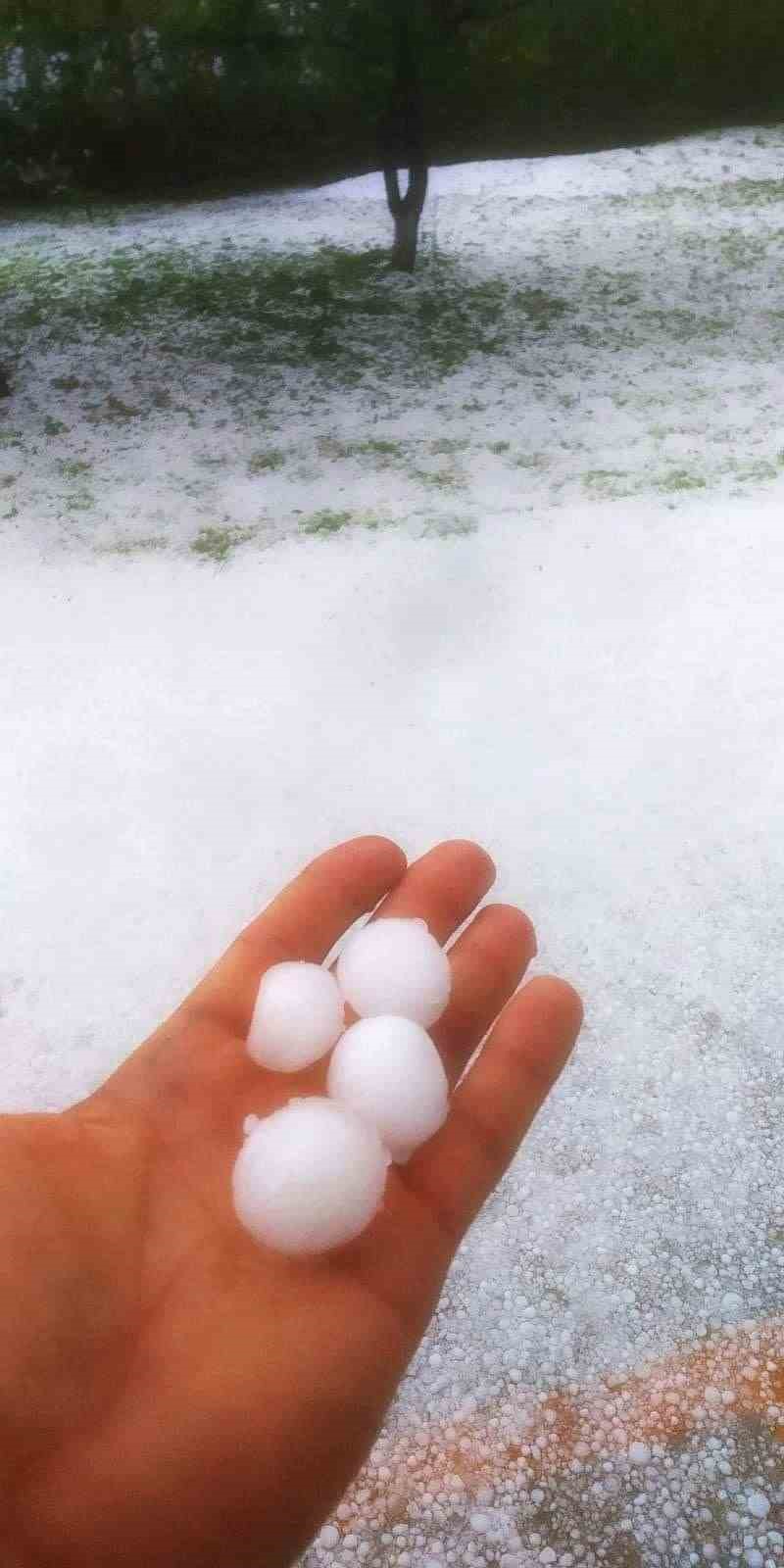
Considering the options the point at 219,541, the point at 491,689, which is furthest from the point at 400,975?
the point at 219,541

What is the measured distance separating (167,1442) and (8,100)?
312 centimetres

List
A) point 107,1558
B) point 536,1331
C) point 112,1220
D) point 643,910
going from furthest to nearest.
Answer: point 643,910
point 536,1331
point 112,1220
point 107,1558

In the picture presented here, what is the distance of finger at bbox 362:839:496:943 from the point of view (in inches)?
51.1

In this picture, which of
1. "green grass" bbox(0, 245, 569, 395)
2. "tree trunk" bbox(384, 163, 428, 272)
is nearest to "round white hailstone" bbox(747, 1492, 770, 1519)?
"green grass" bbox(0, 245, 569, 395)

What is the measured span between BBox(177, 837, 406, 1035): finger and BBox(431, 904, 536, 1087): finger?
0.13 meters

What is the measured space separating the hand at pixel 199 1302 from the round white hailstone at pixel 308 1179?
39 millimetres

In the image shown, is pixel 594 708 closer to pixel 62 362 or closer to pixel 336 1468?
pixel 336 1468

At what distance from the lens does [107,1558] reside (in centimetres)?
81

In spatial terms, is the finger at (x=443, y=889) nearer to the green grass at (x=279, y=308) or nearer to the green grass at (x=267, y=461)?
the green grass at (x=267, y=461)

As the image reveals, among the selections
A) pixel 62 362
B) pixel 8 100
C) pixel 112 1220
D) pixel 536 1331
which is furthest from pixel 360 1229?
pixel 8 100

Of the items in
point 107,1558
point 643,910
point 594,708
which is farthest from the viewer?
point 594,708

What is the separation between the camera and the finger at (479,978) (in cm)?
125

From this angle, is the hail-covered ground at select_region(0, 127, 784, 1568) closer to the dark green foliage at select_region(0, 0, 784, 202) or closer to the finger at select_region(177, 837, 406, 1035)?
the dark green foliage at select_region(0, 0, 784, 202)

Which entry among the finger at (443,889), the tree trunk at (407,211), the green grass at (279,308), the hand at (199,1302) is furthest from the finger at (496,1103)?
the tree trunk at (407,211)
